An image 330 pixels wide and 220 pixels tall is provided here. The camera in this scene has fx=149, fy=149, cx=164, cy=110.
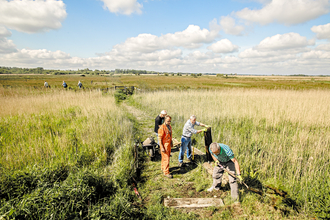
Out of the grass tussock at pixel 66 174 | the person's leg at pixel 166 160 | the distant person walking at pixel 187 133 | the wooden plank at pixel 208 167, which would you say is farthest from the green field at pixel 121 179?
the distant person walking at pixel 187 133

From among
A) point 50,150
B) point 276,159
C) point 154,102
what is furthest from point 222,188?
point 154,102

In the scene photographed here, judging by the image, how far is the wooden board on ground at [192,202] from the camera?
11.0 ft

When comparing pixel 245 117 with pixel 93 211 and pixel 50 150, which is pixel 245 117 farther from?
pixel 50 150

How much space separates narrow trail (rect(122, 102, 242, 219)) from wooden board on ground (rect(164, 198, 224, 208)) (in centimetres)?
8

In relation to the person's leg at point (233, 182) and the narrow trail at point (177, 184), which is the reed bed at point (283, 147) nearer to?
the person's leg at point (233, 182)

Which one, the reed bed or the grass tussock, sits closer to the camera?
the grass tussock

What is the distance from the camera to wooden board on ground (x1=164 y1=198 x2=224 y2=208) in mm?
3363

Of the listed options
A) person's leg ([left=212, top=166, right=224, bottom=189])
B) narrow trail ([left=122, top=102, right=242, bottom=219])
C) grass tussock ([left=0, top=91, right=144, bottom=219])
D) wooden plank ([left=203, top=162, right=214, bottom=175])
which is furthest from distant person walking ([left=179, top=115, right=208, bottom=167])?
grass tussock ([left=0, top=91, right=144, bottom=219])

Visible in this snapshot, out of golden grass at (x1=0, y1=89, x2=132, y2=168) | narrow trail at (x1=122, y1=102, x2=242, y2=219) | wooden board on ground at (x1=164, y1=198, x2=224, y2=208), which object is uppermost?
golden grass at (x1=0, y1=89, x2=132, y2=168)

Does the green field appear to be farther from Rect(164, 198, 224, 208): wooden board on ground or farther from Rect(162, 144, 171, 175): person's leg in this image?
Rect(162, 144, 171, 175): person's leg

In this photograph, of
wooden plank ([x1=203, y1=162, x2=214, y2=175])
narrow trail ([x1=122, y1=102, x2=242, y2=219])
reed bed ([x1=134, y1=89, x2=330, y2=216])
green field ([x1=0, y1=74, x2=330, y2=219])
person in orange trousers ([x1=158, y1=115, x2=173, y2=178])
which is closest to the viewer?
green field ([x1=0, y1=74, x2=330, y2=219])

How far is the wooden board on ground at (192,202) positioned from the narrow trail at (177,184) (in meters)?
0.08

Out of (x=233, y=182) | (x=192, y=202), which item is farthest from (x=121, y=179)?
(x=233, y=182)

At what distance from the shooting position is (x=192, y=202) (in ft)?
11.3
